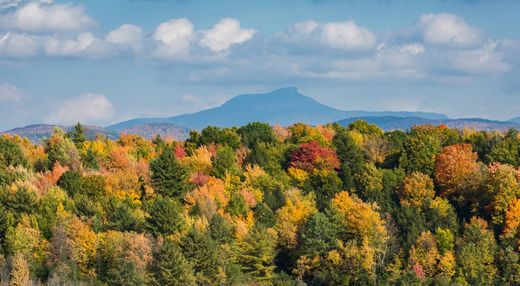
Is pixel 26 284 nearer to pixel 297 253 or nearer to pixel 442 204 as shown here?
pixel 297 253

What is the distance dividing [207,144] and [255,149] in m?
12.9

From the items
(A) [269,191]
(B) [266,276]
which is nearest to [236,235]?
(B) [266,276]

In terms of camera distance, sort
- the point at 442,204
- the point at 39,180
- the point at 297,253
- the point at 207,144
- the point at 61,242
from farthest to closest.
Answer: the point at 207,144
the point at 39,180
the point at 442,204
the point at 297,253
the point at 61,242

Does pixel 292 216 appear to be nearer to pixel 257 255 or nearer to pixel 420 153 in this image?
pixel 257 255

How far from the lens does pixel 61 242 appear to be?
8944 centimetres

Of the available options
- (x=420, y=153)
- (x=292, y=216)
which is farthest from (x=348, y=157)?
(x=292, y=216)

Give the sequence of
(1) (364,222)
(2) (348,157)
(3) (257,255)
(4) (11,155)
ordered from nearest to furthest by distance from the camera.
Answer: (3) (257,255) → (1) (364,222) → (4) (11,155) → (2) (348,157)

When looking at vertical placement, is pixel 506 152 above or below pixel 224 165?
above

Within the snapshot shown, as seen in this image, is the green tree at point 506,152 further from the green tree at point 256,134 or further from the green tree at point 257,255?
the green tree at point 257,255

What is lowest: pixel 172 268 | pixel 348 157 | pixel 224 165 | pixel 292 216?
pixel 172 268

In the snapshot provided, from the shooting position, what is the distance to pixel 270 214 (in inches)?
3937

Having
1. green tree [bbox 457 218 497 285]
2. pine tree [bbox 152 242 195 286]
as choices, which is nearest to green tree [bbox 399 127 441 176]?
green tree [bbox 457 218 497 285]

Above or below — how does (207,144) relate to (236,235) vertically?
above

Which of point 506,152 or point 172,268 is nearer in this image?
point 172,268
